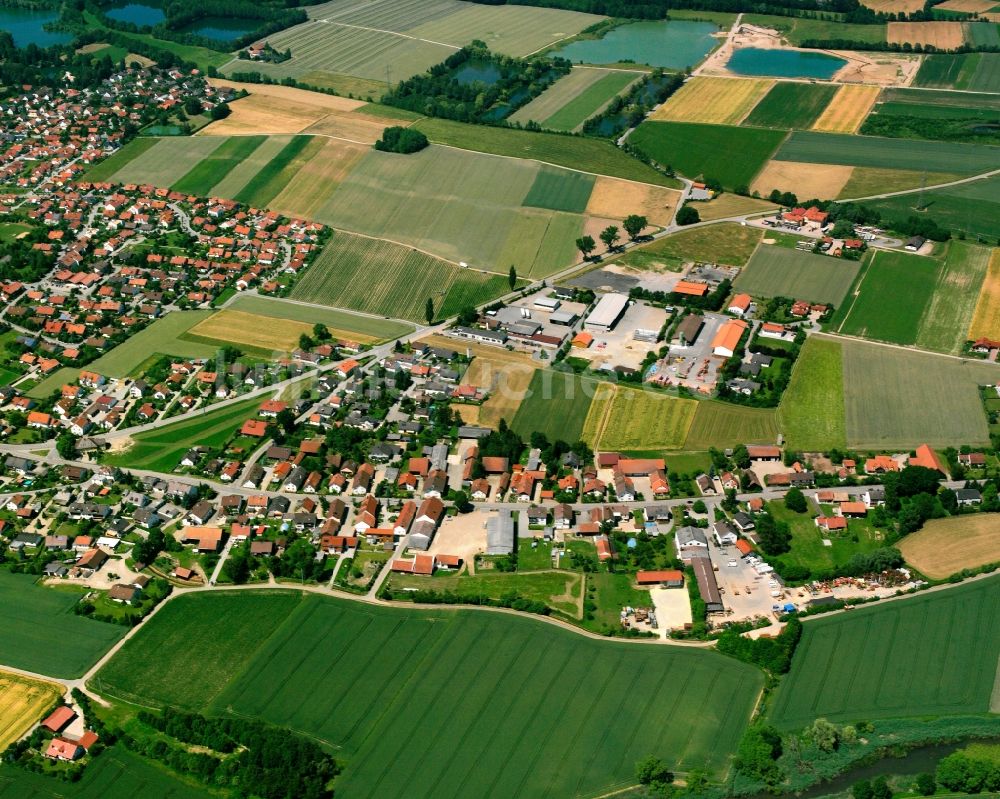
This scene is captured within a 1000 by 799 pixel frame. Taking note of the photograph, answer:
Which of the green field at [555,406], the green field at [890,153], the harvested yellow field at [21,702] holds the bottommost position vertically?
the harvested yellow field at [21,702]

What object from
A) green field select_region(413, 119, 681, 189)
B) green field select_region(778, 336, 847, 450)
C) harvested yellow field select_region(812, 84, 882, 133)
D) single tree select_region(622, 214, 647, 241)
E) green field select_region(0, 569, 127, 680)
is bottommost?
green field select_region(0, 569, 127, 680)

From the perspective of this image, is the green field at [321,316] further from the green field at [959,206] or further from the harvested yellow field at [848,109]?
the harvested yellow field at [848,109]

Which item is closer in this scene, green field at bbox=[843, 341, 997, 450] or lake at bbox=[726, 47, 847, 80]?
green field at bbox=[843, 341, 997, 450]

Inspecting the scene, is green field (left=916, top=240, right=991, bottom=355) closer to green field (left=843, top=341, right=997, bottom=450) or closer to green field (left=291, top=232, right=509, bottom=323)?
green field (left=843, top=341, right=997, bottom=450)

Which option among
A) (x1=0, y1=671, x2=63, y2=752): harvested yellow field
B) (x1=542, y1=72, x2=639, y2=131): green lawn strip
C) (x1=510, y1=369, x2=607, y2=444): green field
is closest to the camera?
(x1=0, y1=671, x2=63, y2=752): harvested yellow field

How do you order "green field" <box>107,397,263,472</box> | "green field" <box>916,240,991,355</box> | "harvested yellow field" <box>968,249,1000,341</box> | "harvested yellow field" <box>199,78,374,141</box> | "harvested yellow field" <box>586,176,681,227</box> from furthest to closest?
"harvested yellow field" <box>199,78,374,141</box>, "harvested yellow field" <box>586,176,681,227</box>, "harvested yellow field" <box>968,249,1000,341</box>, "green field" <box>916,240,991,355</box>, "green field" <box>107,397,263,472</box>

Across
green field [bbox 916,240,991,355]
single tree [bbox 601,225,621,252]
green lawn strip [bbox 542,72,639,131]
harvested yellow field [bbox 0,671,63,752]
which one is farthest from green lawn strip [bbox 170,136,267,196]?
green field [bbox 916,240,991,355]

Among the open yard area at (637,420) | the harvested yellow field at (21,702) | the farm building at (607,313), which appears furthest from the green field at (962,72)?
the harvested yellow field at (21,702)
